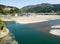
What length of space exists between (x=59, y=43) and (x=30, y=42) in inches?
244

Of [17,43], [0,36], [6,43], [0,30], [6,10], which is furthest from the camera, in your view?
[6,10]

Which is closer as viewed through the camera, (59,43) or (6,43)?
(6,43)

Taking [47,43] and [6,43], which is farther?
[47,43]

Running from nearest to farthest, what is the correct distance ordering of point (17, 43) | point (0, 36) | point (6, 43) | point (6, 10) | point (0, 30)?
point (6, 43) < point (17, 43) < point (0, 36) < point (0, 30) < point (6, 10)

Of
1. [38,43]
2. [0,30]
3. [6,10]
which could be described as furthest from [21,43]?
[6,10]

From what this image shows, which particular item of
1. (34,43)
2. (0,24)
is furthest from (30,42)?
(0,24)

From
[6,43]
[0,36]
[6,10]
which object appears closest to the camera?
[6,43]

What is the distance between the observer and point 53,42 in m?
37.8

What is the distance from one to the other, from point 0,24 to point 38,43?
634 inches

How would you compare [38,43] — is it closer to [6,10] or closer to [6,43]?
[6,43]

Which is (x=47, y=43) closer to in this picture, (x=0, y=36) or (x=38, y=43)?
(x=38, y=43)

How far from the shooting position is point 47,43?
3688cm

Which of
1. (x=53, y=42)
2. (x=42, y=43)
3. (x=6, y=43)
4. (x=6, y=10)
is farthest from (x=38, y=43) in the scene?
A: (x=6, y=10)

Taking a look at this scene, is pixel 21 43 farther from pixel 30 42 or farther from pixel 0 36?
pixel 0 36
